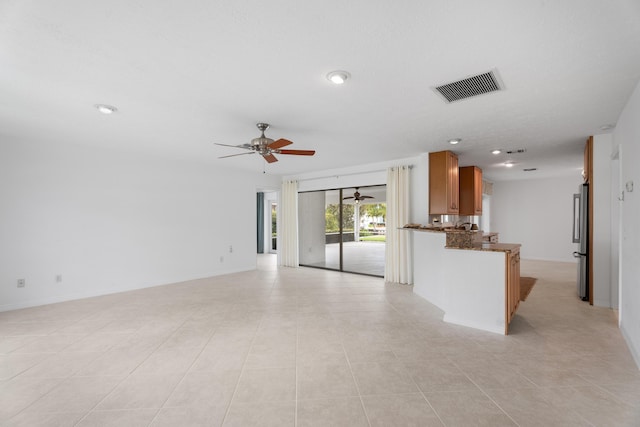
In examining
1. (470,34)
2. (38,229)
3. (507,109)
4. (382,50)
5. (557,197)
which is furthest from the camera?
(557,197)

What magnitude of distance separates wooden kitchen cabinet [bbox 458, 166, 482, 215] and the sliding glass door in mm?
1680

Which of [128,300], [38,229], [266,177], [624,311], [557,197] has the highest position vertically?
[266,177]

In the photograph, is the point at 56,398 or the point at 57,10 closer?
the point at 57,10

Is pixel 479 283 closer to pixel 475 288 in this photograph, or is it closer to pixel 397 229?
pixel 475 288

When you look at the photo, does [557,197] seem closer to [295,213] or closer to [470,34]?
[295,213]

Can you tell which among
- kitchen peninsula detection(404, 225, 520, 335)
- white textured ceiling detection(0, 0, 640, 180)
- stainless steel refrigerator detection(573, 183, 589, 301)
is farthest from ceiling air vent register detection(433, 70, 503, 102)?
stainless steel refrigerator detection(573, 183, 589, 301)

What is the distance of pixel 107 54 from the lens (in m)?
2.05

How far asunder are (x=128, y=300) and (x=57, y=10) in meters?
4.18

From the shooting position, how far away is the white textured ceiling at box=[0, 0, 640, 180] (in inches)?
64.9

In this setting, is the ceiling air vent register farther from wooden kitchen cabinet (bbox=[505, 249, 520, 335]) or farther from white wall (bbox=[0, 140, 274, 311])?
white wall (bbox=[0, 140, 274, 311])

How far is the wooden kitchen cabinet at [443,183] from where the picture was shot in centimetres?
501

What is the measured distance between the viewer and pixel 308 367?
2.53 m

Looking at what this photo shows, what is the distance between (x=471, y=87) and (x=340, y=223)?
4536 millimetres

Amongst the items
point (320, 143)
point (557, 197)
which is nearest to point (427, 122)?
point (320, 143)
